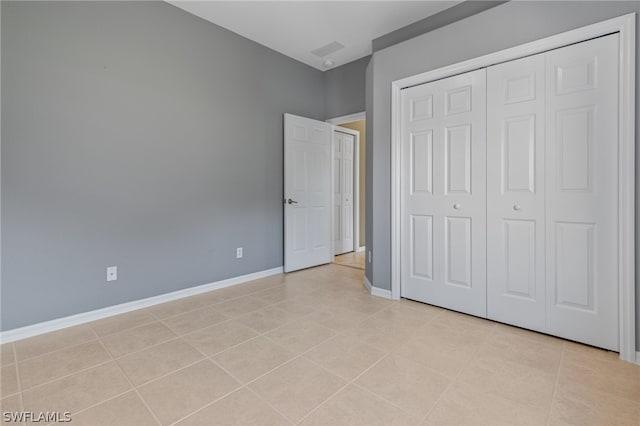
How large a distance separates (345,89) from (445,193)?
2.34m

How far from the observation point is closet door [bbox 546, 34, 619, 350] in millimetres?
1926

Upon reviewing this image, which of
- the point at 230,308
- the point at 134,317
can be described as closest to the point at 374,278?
the point at 230,308

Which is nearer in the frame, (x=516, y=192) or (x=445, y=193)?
(x=516, y=192)

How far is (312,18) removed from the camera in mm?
3119

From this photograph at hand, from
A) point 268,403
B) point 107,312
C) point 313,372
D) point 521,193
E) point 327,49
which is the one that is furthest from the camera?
point 327,49

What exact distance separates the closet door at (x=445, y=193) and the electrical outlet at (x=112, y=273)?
259cm

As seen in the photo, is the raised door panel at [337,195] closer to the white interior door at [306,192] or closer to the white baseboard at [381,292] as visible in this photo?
the white interior door at [306,192]

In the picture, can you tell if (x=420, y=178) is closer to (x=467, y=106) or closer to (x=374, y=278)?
(x=467, y=106)

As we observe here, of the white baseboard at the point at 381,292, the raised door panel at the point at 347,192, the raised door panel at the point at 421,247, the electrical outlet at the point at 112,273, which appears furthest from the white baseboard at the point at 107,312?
the raised door panel at the point at 347,192

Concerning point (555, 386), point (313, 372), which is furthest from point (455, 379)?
point (313, 372)

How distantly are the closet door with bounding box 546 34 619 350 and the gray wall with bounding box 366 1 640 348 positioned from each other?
0.13 meters

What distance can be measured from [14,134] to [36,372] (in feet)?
5.21

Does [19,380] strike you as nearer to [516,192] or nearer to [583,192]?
[516,192]

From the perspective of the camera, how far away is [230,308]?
277cm
